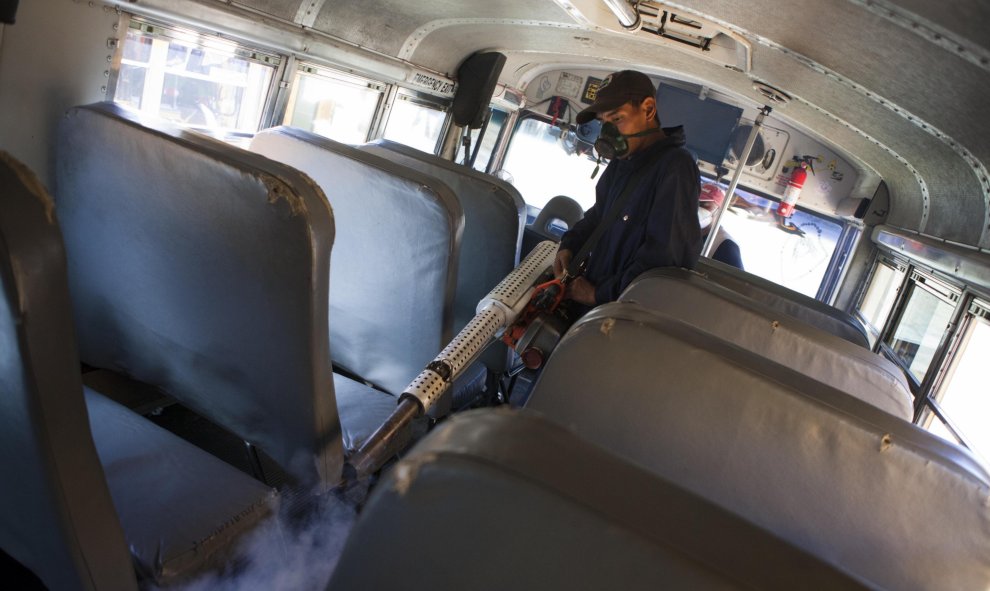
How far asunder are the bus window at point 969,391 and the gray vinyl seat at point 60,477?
3.01 metres

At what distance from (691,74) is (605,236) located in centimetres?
394

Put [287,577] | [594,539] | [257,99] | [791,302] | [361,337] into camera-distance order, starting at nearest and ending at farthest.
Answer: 1. [594,539]
2. [287,577]
3. [361,337]
4. [791,302]
5. [257,99]

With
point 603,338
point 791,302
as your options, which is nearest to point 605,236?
point 791,302

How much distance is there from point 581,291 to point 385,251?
920 millimetres

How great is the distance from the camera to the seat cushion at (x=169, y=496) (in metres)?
1.47

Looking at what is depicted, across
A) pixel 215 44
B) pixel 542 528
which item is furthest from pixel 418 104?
pixel 542 528

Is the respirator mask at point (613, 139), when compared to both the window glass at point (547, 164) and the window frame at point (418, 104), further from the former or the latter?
the window glass at point (547, 164)

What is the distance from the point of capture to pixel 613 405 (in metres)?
1.38

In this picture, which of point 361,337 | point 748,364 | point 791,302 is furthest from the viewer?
point 791,302

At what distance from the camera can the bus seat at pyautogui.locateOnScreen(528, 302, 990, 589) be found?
1.21 m

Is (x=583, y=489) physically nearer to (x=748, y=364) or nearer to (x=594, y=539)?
(x=594, y=539)

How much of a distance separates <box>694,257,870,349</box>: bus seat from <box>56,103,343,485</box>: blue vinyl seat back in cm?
200

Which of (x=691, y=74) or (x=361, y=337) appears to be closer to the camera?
(x=361, y=337)

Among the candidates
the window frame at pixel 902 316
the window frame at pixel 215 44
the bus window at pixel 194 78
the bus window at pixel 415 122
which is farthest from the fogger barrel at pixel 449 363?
the bus window at pixel 415 122
